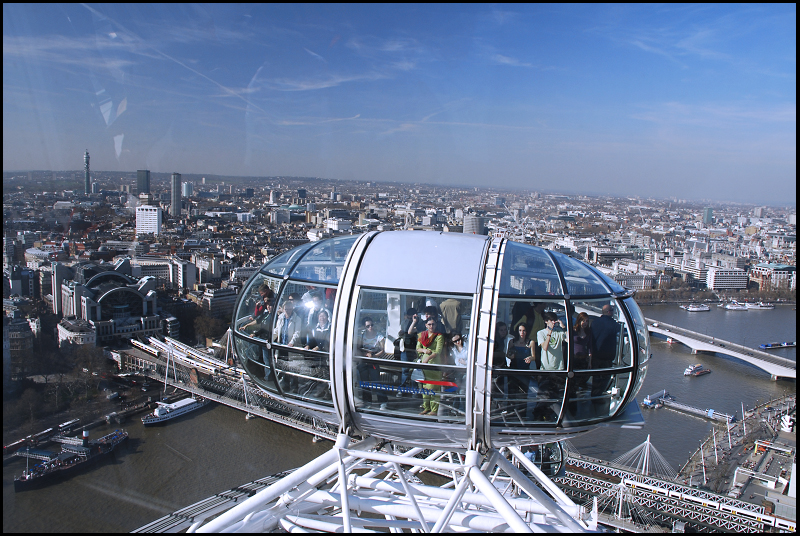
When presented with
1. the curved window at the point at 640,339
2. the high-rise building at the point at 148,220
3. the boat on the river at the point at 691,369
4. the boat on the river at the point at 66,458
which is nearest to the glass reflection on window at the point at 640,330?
the curved window at the point at 640,339

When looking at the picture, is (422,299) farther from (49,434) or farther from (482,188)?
(482,188)

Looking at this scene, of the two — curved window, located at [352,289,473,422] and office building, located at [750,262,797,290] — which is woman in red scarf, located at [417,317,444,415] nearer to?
curved window, located at [352,289,473,422]

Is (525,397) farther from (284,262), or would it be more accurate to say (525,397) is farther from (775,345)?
(775,345)

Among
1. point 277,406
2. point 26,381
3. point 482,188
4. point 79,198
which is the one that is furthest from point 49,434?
point 482,188

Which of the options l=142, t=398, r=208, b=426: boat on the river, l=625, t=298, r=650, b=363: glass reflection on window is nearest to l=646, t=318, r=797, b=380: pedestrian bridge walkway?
l=142, t=398, r=208, b=426: boat on the river

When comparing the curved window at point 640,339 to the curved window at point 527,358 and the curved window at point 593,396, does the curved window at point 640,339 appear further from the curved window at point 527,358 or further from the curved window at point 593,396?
the curved window at point 527,358
